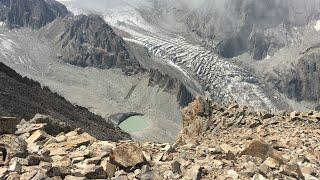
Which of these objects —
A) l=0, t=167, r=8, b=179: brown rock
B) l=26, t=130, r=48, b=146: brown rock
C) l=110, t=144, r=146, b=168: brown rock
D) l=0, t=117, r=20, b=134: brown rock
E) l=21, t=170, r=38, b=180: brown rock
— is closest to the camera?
l=21, t=170, r=38, b=180: brown rock

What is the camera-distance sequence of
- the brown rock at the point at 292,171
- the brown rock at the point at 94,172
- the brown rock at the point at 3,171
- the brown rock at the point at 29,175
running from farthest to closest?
the brown rock at the point at 292,171, the brown rock at the point at 94,172, the brown rock at the point at 3,171, the brown rock at the point at 29,175

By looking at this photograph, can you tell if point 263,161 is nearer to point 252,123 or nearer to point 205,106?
point 252,123

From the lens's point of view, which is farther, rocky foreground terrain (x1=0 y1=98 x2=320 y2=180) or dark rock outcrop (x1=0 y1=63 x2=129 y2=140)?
dark rock outcrop (x1=0 y1=63 x2=129 y2=140)

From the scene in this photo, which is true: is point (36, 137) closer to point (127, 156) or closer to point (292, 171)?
point (127, 156)

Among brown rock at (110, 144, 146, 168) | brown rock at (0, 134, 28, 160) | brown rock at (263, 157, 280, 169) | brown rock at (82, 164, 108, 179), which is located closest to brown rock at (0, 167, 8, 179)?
brown rock at (0, 134, 28, 160)

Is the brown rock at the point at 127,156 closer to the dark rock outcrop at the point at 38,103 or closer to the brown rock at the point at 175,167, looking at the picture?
the brown rock at the point at 175,167

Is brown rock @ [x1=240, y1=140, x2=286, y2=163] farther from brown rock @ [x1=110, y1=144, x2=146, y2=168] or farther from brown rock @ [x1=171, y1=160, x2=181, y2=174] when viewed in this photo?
brown rock @ [x1=110, y1=144, x2=146, y2=168]

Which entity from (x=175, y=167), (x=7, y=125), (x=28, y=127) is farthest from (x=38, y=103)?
(x=175, y=167)

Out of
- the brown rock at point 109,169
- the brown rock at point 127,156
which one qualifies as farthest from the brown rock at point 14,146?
the brown rock at point 127,156
